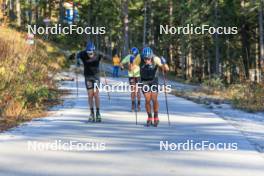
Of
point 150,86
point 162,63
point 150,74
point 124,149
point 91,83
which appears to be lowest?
point 124,149

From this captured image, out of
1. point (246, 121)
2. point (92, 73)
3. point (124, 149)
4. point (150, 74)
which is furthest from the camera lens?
point (246, 121)

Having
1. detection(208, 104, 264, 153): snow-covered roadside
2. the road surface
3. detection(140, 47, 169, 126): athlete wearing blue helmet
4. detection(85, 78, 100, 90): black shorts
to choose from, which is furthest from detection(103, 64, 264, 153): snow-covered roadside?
detection(85, 78, 100, 90): black shorts

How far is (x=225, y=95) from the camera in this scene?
77.0ft

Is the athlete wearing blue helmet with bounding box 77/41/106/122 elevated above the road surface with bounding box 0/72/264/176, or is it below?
above

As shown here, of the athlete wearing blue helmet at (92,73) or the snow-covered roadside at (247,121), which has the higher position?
the athlete wearing blue helmet at (92,73)

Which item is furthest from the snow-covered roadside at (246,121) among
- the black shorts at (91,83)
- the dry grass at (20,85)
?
the dry grass at (20,85)

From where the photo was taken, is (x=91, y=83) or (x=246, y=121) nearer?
(x=91, y=83)

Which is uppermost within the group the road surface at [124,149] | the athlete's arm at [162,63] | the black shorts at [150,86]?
the athlete's arm at [162,63]

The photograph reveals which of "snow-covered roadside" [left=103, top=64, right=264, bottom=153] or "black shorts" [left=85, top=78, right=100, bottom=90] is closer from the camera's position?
"snow-covered roadside" [left=103, top=64, right=264, bottom=153]

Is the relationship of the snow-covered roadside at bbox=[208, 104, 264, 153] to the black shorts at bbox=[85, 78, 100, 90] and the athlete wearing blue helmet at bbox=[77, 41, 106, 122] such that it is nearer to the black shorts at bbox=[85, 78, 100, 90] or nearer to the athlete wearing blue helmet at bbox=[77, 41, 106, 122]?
the athlete wearing blue helmet at bbox=[77, 41, 106, 122]

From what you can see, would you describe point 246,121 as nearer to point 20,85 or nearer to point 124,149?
point 124,149

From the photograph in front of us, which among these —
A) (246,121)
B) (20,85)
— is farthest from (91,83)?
(246,121)

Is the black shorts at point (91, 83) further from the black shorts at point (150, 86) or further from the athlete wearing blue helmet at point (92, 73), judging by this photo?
the black shorts at point (150, 86)

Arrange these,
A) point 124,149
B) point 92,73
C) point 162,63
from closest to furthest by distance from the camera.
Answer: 1. point 124,149
2. point 162,63
3. point 92,73
